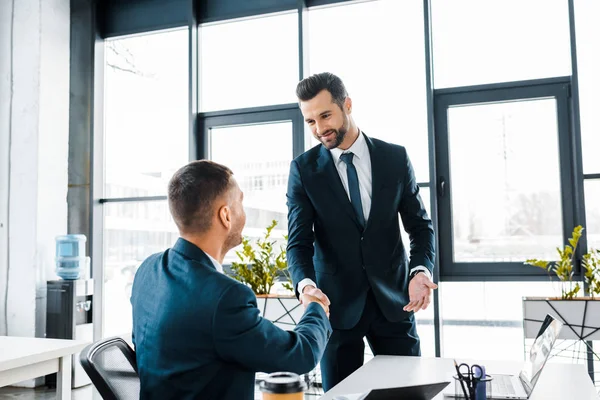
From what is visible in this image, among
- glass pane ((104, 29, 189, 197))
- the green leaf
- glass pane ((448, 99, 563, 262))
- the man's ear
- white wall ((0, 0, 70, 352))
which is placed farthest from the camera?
glass pane ((104, 29, 189, 197))

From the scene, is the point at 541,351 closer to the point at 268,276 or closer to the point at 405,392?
Result: the point at 405,392

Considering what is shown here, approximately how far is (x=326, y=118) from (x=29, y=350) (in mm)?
1356

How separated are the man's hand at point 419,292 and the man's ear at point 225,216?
695mm

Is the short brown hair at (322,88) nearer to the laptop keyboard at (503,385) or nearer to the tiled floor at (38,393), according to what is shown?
the laptop keyboard at (503,385)

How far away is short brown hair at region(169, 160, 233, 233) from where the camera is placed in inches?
54.3

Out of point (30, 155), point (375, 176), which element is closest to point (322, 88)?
point (375, 176)

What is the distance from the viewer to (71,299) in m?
4.23

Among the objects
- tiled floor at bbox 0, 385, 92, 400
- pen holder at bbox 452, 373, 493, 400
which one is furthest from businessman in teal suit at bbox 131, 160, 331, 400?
tiled floor at bbox 0, 385, 92, 400

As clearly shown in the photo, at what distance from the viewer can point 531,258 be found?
3.77m

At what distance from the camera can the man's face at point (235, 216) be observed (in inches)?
56.9

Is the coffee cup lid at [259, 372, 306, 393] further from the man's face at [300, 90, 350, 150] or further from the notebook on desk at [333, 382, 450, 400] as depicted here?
the man's face at [300, 90, 350, 150]

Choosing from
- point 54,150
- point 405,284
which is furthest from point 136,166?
point 405,284

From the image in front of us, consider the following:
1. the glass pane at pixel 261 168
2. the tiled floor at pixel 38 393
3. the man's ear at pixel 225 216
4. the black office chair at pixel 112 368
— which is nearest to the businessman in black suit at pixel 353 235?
the man's ear at pixel 225 216

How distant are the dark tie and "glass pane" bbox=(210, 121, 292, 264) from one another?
2292mm
